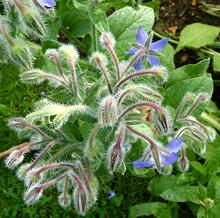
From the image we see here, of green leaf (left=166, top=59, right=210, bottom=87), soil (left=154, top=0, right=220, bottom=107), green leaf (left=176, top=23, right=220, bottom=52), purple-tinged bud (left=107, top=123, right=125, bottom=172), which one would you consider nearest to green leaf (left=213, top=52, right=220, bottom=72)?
green leaf (left=176, top=23, right=220, bottom=52)

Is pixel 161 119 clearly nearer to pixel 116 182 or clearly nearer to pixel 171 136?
pixel 171 136

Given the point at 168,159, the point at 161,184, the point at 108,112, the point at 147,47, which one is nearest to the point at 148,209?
the point at 161,184

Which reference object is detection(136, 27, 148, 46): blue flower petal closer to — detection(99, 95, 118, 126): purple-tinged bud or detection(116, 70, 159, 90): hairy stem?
detection(116, 70, 159, 90): hairy stem

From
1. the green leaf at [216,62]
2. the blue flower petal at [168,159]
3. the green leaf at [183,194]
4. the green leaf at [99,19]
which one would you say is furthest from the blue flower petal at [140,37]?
the green leaf at [216,62]

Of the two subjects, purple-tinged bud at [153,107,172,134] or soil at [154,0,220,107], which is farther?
soil at [154,0,220,107]

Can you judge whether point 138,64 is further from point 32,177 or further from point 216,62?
point 216,62
